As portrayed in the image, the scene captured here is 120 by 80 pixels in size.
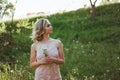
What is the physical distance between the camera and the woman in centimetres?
761

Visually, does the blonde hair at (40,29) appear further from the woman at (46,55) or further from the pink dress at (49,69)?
the pink dress at (49,69)

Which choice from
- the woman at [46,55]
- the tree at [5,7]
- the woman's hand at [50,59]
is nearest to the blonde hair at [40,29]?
the woman at [46,55]

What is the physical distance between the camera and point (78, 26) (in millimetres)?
18844

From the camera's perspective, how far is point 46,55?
7.60 m

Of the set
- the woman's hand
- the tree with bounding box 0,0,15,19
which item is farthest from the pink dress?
the tree with bounding box 0,0,15,19

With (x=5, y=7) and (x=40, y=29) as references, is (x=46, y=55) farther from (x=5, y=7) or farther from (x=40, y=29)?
(x=5, y=7)

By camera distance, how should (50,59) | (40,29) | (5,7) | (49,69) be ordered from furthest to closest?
(5,7) → (40,29) → (49,69) → (50,59)

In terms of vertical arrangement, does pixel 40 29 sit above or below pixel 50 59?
above

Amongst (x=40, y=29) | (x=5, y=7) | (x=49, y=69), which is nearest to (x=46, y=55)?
(x=49, y=69)

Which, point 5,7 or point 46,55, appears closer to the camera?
point 46,55

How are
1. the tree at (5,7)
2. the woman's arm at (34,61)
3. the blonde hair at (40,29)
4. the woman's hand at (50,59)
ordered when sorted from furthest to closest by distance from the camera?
1. the tree at (5,7)
2. the blonde hair at (40,29)
3. the woman's arm at (34,61)
4. the woman's hand at (50,59)

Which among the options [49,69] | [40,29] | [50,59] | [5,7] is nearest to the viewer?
[50,59]

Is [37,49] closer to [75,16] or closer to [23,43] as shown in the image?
[23,43]

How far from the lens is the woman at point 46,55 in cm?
761
